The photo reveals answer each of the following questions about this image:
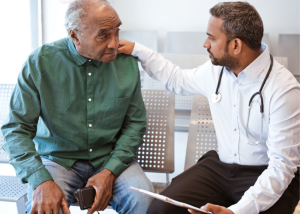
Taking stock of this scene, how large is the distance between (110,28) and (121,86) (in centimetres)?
32

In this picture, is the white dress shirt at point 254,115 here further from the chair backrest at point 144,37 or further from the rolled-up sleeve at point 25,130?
the chair backrest at point 144,37

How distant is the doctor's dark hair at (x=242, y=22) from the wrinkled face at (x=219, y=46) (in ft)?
0.09

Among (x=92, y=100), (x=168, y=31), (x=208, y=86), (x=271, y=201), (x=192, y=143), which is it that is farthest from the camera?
(x=168, y=31)

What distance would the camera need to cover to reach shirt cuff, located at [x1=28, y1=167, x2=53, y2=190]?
138cm

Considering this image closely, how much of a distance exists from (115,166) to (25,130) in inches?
18.9

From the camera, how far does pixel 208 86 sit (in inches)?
70.6

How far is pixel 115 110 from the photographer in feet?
5.42

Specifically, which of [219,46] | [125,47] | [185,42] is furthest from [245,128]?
[185,42]

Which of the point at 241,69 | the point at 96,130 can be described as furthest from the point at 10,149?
the point at 241,69

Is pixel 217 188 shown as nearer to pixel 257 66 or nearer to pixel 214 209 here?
pixel 214 209

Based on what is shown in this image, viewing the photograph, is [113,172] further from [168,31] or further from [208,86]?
[168,31]

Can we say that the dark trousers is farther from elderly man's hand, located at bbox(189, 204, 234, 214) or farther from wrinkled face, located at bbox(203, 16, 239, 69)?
wrinkled face, located at bbox(203, 16, 239, 69)

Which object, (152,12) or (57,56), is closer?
(57,56)

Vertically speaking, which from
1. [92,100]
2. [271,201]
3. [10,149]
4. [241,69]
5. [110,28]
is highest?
[110,28]
